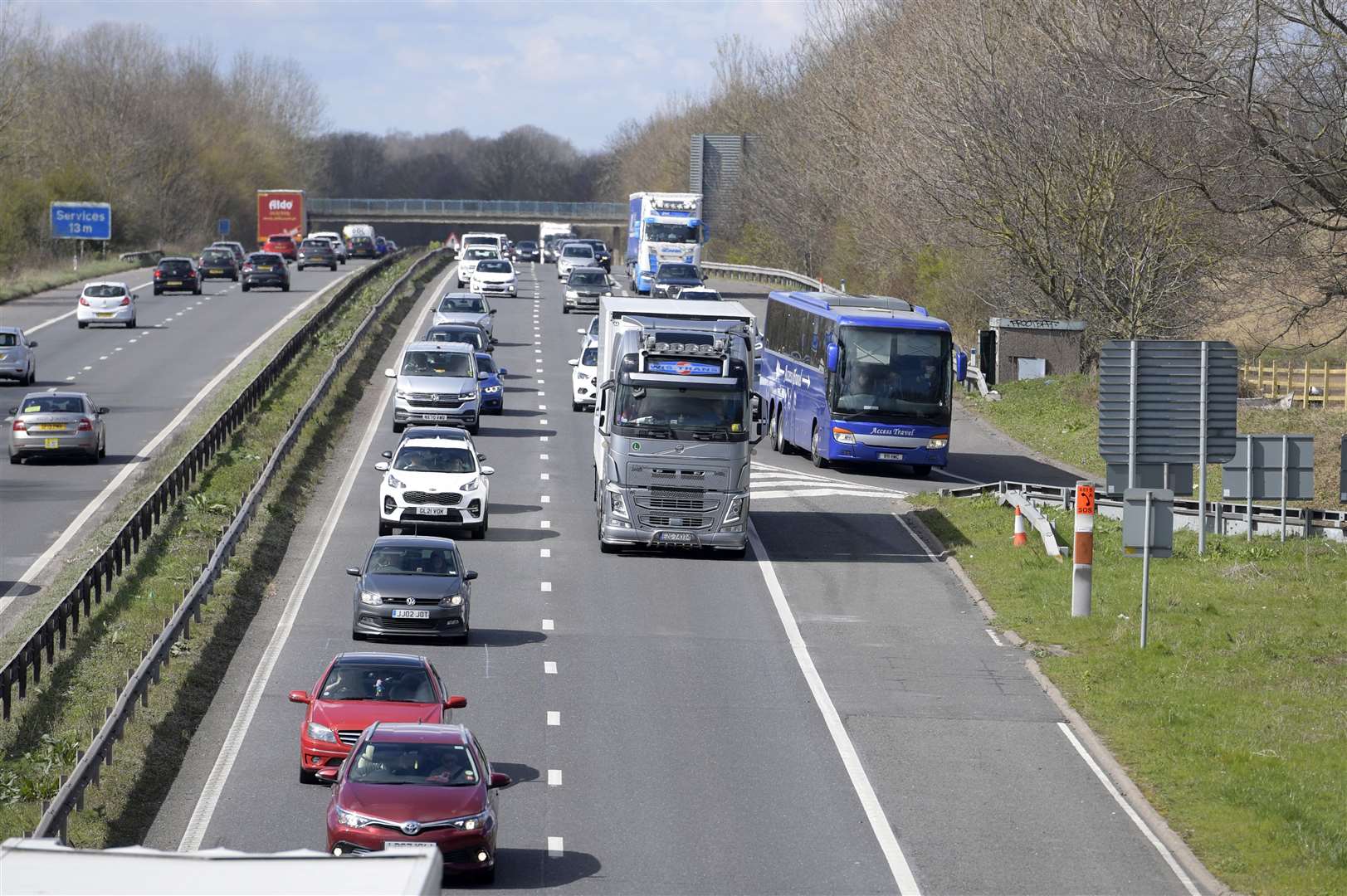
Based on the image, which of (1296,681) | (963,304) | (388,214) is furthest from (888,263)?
(388,214)

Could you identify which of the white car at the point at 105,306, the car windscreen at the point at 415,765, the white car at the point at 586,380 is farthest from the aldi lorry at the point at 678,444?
the white car at the point at 105,306

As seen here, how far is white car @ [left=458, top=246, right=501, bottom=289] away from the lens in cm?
Result: 7869

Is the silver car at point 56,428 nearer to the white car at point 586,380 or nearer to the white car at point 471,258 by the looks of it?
the white car at point 586,380

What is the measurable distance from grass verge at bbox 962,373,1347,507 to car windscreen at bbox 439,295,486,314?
16927 millimetres

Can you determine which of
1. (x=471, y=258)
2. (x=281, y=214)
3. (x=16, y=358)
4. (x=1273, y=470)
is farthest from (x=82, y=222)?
(x=1273, y=470)

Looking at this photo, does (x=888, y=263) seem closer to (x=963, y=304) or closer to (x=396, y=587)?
(x=963, y=304)

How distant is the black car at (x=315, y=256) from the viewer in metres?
94.8

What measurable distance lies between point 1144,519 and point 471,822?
457 inches

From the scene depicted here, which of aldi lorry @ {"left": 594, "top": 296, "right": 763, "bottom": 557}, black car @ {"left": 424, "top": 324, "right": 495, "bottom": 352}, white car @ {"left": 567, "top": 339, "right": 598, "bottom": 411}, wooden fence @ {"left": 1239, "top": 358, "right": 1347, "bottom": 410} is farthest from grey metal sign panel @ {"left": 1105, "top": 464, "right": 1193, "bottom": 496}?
wooden fence @ {"left": 1239, "top": 358, "right": 1347, "bottom": 410}

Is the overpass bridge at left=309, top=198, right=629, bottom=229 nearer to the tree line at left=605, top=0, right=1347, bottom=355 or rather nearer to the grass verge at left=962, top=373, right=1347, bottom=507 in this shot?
the tree line at left=605, top=0, right=1347, bottom=355

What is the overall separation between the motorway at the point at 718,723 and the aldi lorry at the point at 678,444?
2.46 feet

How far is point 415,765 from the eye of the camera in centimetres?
1562

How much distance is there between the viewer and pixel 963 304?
65.6 metres

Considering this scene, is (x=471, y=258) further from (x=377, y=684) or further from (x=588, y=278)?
(x=377, y=684)
